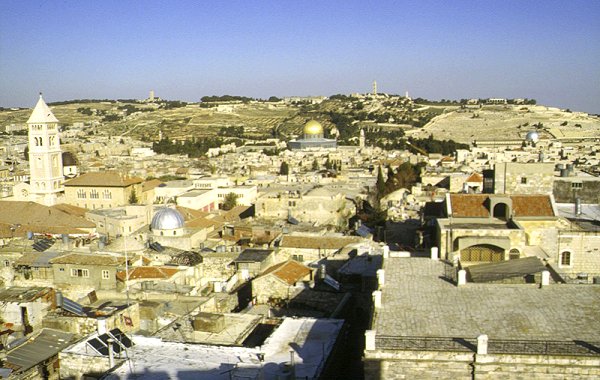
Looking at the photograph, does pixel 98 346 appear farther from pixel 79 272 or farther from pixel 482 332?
pixel 79 272

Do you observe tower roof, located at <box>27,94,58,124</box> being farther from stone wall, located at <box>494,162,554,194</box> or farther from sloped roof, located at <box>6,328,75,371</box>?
stone wall, located at <box>494,162,554,194</box>

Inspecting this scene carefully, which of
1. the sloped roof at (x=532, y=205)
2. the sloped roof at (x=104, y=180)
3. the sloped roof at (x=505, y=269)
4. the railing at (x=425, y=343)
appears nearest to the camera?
the railing at (x=425, y=343)

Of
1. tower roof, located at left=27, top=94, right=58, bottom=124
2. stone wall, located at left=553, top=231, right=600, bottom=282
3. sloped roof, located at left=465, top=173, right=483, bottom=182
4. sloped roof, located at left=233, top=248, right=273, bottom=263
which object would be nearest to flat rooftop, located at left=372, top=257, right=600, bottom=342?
stone wall, located at left=553, top=231, right=600, bottom=282

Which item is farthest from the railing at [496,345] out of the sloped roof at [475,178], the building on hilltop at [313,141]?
the building on hilltop at [313,141]

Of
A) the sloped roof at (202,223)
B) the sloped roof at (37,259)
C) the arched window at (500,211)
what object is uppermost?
the arched window at (500,211)

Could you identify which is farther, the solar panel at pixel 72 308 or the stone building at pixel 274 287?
the stone building at pixel 274 287

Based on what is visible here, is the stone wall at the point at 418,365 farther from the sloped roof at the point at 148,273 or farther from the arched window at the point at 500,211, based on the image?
the sloped roof at the point at 148,273

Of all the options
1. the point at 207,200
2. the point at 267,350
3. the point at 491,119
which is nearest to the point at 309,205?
the point at 207,200
